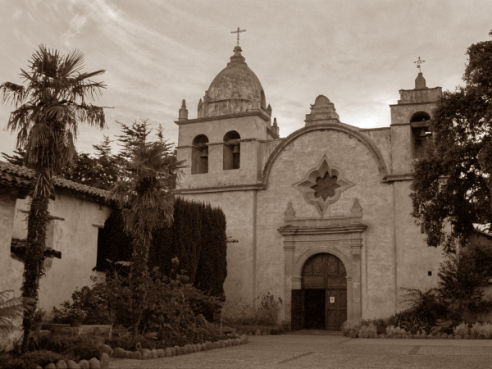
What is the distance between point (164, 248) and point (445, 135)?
9.42m

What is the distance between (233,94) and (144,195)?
41.5 ft

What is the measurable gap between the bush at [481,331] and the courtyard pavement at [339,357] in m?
1.56

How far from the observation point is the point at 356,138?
2420 centimetres

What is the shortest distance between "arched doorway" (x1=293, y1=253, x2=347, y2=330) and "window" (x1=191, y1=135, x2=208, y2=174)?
6.59 metres

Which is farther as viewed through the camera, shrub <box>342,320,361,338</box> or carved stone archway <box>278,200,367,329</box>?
carved stone archway <box>278,200,367,329</box>

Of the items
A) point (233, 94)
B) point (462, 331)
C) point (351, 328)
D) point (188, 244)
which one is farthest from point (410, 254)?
point (233, 94)

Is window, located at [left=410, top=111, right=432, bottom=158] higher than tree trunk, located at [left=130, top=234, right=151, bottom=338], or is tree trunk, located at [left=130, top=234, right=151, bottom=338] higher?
window, located at [left=410, top=111, right=432, bottom=158]

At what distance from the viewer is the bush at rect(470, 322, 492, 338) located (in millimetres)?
18750

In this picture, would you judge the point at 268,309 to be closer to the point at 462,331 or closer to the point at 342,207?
the point at 342,207

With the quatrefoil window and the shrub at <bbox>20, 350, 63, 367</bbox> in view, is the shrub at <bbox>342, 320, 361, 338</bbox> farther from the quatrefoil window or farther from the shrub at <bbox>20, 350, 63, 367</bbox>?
the shrub at <bbox>20, 350, 63, 367</bbox>

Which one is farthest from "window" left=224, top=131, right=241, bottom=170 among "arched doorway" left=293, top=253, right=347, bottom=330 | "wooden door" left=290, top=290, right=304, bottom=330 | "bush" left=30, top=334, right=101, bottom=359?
"bush" left=30, top=334, right=101, bottom=359

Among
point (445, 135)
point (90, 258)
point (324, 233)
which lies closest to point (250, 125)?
point (324, 233)

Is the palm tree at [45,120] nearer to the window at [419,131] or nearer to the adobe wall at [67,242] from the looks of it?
the adobe wall at [67,242]

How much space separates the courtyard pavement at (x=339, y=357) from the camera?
11.6 meters
